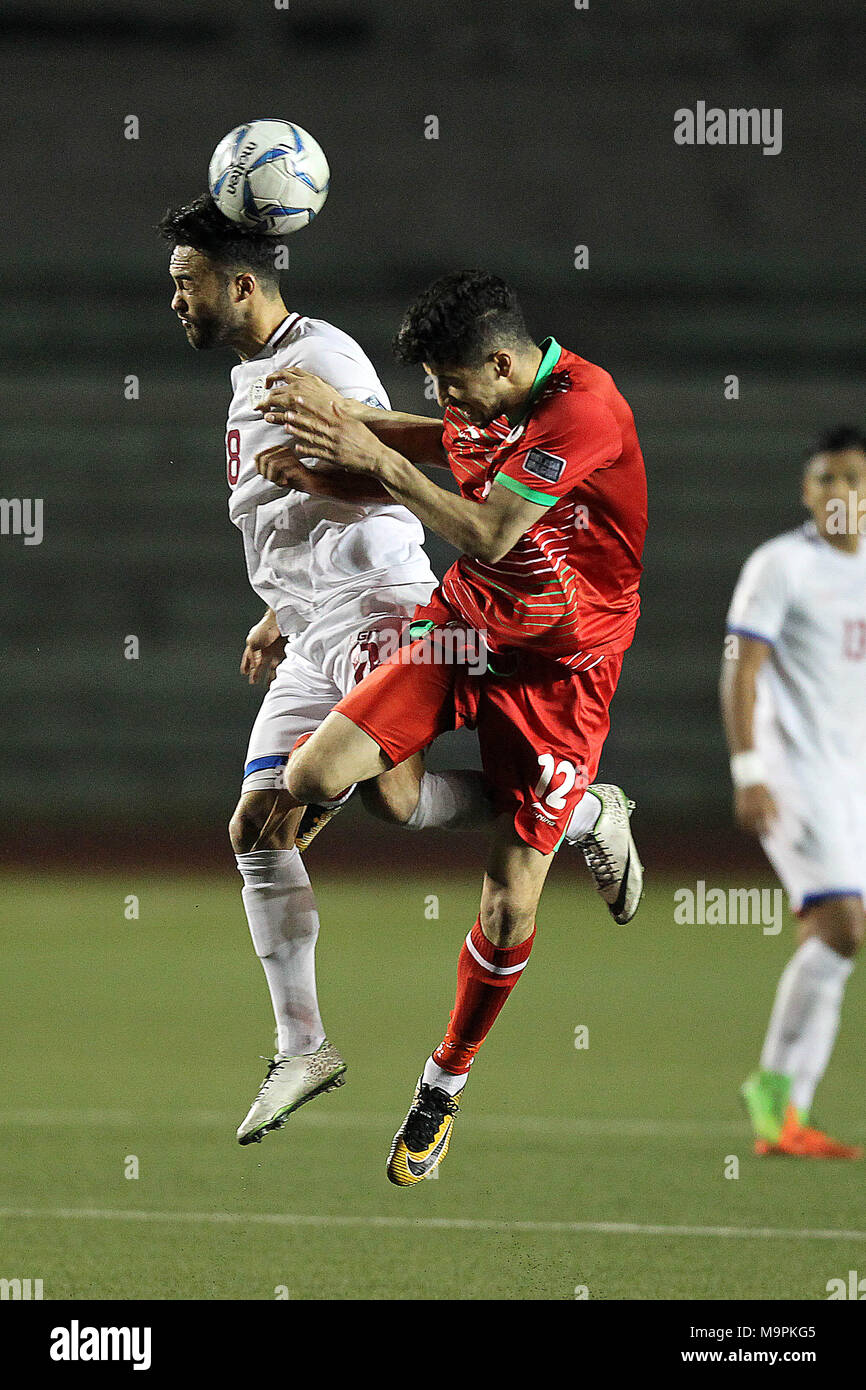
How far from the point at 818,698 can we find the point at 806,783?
248mm

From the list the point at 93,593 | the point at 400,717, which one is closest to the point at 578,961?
A: the point at 93,593

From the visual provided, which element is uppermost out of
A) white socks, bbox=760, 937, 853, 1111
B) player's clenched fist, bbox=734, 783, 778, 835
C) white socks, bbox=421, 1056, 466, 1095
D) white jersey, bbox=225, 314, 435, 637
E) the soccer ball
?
the soccer ball

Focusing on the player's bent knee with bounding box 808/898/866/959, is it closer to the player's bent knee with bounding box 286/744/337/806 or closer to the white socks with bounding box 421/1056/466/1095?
the white socks with bounding box 421/1056/466/1095

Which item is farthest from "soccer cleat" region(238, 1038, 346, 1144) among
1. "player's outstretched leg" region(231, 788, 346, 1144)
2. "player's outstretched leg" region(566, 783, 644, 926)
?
"player's outstretched leg" region(566, 783, 644, 926)

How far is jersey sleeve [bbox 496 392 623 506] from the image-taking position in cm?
354

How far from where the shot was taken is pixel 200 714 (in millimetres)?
16172

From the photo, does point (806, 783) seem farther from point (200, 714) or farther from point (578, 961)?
point (200, 714)

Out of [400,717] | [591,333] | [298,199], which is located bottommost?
[400,717]

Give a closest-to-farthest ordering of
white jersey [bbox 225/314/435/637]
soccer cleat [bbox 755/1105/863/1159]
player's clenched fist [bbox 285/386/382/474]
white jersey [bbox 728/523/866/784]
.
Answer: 1. player's clenched fist [bbox 285/386/382/474]
2. white jersey [bbox 225/314/435/637]
3. white jersey [bbox 728/523/866/784]
4. soccer cleat [bbox 755/1105/863/1159]

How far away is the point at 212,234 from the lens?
3.80 metres

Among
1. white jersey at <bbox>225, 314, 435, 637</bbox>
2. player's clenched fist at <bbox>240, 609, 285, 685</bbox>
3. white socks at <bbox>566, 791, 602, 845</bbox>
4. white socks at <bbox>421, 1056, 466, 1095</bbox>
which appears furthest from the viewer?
player's clenched fist at <bbox>240, 609, 285, 685</bbox>

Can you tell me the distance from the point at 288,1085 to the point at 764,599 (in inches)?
71.0

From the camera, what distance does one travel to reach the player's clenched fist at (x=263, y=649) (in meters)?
4.52
